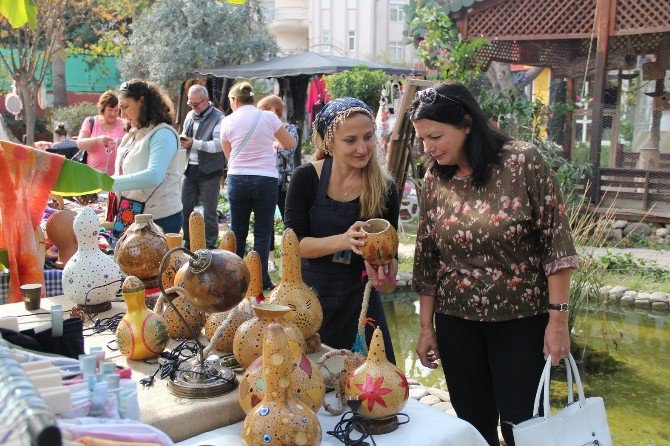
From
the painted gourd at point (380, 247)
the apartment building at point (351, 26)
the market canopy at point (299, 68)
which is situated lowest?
the painted gourd at point (380, 247)

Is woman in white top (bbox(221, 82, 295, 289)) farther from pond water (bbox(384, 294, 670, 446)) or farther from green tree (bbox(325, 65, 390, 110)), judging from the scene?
green tree (bbox(325, 65, 390, 110))

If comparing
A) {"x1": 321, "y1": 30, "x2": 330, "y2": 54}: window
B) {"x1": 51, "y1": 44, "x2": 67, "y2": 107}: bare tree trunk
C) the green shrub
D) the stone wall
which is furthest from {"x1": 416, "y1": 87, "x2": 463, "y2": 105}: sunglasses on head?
{"x1": 321, "y1": 30, "x2": 330, "y2": 54}: window

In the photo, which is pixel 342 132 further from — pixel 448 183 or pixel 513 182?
pixel 513 182

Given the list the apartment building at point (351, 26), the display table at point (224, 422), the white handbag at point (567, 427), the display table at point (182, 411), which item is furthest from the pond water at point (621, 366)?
the apartment building at point (351, 26)

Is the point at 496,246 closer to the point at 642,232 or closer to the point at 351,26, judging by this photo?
the point at 642,232

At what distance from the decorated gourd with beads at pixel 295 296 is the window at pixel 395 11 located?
118ft

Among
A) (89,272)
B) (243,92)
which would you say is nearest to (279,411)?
(89,272)

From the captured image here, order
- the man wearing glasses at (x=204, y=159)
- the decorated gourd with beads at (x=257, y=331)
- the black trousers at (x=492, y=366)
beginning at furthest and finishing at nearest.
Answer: the man wearing glasses at (x=204, y=159)
the black trousers at (x=492, y=366)
the decorated gourd with beads at (x=257, y=331)

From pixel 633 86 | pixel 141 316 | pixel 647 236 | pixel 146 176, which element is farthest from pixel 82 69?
pixel 141 316

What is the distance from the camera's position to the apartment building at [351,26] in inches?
1396

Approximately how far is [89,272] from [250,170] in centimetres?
304

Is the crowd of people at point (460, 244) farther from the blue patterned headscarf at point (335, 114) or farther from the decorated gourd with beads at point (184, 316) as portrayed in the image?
the decorated gourd with beads at point (184, 316)

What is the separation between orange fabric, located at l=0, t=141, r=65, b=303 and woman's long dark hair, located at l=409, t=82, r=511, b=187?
5.91 feet

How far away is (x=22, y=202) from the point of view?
117 inches
